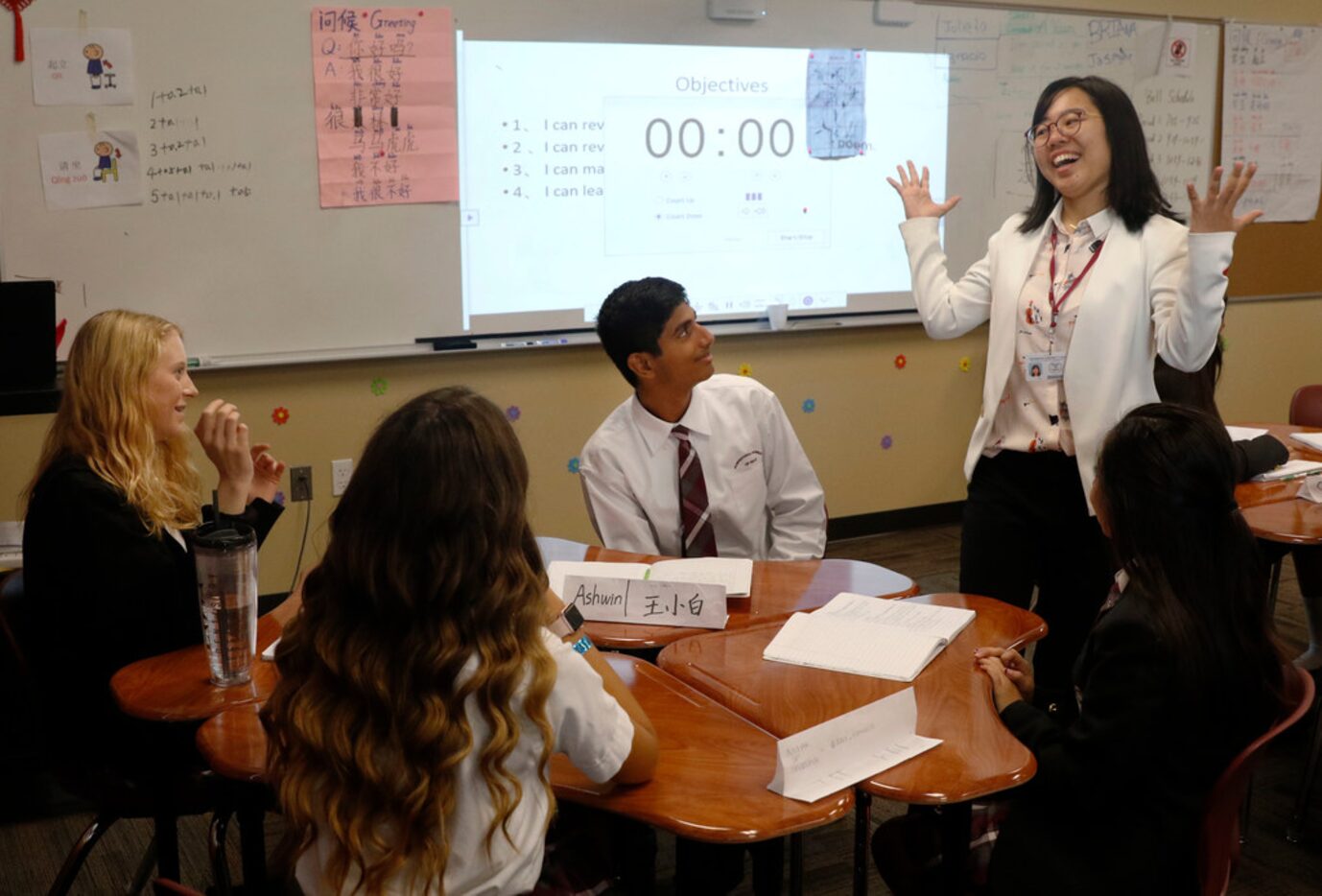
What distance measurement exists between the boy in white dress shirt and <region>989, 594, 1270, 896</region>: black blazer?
1145 millimetres

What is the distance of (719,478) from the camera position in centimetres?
273

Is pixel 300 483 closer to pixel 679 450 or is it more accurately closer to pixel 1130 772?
pixel 679 450

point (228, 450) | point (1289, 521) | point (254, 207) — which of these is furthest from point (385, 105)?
point (1289, 521)

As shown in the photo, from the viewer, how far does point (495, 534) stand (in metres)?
1.38

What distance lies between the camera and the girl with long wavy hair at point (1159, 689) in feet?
5.29

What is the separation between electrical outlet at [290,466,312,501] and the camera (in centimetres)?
392

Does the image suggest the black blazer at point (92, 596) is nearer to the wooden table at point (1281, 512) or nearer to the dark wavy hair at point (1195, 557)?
the dark wavy hair at point (1195, 557)

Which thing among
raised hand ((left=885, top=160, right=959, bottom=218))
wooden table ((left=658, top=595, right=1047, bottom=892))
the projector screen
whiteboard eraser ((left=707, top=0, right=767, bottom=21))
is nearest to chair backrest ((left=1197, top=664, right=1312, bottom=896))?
wooden table ((left=658, top=595, right=1047, bottom=892))

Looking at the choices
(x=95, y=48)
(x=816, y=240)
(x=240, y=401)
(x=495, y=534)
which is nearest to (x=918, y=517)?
(x=816, y=240)

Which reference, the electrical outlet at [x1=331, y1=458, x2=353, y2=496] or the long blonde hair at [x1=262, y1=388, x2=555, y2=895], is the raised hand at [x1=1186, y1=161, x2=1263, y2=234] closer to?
the long blonde hair at [x1=262, y1=388, x2=555, y2=895]

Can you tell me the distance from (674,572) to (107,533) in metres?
0.97

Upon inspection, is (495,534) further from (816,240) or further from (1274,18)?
(1274,18)

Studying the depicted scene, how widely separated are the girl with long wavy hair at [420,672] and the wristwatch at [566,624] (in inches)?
11.8

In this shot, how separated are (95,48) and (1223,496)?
3.13 metres
